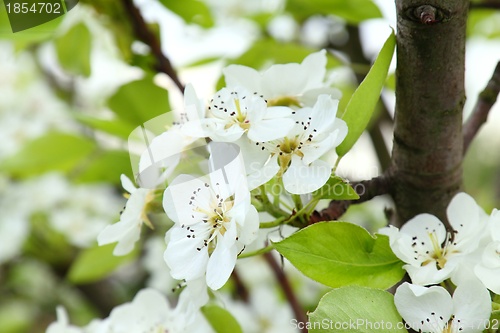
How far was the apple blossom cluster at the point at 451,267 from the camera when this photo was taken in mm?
329

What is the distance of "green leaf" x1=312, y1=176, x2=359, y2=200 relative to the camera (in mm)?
344

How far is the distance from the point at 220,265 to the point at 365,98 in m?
0.13

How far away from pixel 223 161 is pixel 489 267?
155 mm

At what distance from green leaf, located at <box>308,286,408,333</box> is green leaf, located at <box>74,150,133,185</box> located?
0.38m

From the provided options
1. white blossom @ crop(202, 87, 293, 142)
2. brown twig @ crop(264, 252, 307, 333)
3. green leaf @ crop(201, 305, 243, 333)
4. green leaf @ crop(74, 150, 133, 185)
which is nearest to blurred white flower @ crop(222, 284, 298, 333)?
brown twig @ crop(264, 252, 307, 333)

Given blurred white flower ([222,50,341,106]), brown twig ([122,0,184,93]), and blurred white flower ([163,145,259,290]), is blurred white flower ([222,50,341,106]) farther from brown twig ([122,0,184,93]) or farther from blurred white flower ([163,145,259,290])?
brown twig ([122,0,184,93])

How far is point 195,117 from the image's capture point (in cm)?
37

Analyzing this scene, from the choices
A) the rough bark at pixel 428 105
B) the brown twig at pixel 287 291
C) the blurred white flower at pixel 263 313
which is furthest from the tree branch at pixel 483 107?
the blurred white flower at pixel 263 313

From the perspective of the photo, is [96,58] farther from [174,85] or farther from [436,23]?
[436,23]

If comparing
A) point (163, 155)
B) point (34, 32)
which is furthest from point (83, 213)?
point (163, 155)

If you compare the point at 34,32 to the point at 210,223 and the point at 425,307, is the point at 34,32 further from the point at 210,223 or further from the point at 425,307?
the point at 425,307

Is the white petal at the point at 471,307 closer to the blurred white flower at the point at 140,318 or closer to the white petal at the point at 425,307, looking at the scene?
the white petal at the point at 425,307

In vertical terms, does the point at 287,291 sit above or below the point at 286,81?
below

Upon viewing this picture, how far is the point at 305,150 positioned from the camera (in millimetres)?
362
